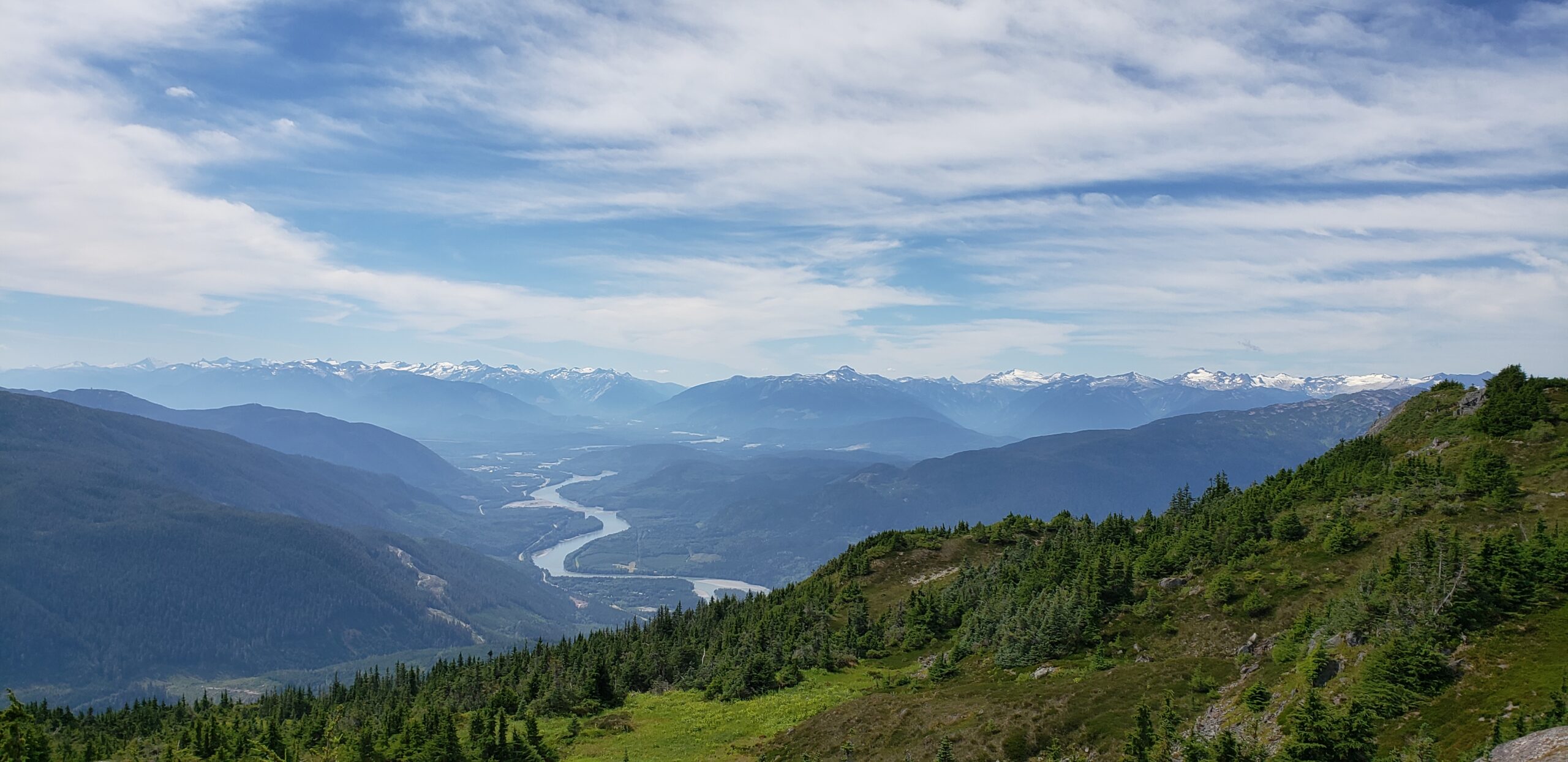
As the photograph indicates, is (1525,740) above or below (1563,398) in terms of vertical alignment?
below

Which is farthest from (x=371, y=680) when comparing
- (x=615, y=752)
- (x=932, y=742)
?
(x=932, y=742)

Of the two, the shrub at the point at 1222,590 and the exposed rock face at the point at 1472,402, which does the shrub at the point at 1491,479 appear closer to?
the shrub at the point at 1222,590

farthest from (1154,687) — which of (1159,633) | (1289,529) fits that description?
(1289,529)

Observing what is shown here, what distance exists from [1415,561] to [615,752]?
153 feet

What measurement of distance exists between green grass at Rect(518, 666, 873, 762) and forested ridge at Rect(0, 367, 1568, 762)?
6.48ft

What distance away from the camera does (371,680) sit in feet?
378

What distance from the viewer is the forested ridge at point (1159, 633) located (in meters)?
31.5

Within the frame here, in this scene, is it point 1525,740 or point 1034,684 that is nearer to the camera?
point 1525,740

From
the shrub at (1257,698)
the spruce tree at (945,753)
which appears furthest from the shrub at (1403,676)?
the spruce tree at (945,753)

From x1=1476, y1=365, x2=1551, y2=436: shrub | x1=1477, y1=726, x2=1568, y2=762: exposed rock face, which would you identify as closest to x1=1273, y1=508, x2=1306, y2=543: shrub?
x1=1476, y1=365, x2=1551, y2=436: shrub

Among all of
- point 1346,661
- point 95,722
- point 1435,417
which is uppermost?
point 1435,417

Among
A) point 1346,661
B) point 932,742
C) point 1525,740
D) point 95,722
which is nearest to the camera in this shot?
point 1525,740

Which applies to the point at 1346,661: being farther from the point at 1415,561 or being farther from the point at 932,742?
the point at 932,742

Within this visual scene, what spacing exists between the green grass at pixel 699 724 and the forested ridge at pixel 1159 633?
1975mm
